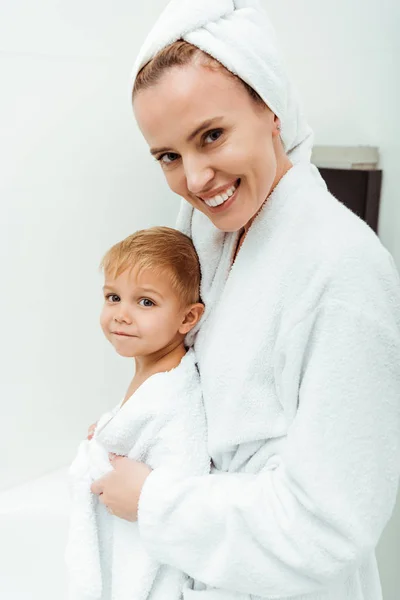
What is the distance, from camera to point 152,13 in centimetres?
146

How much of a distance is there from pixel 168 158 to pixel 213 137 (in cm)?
8

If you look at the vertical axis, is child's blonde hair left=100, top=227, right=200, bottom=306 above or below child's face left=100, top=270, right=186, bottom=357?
above

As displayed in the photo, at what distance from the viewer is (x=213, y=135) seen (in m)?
0.83

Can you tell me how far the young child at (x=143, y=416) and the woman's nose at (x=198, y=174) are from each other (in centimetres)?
23

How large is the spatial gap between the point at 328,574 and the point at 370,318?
0.32 meters

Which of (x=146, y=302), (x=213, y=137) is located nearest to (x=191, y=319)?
(x=146, y=302)

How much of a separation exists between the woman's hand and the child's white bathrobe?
0.10 ft

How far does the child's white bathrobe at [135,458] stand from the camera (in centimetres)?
98

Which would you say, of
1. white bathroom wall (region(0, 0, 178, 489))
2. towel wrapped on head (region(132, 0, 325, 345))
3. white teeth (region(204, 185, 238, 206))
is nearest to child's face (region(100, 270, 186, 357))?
white teeth (region(204, 185, 238, 206))

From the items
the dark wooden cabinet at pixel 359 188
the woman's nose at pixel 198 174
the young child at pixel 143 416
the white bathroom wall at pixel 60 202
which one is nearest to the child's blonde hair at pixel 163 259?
the young child at pixel 143 416

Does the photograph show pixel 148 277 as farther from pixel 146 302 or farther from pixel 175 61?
pixel 175 61

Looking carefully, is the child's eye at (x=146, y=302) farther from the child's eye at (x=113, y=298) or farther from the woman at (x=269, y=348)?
the woman at (x=269, y=348)

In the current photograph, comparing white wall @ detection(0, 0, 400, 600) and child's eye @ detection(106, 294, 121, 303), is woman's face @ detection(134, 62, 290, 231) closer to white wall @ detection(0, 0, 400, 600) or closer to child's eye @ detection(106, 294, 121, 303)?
child's eye @ detection(106, 294, 121, 303)

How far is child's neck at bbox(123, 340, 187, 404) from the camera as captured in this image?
3.57ft
